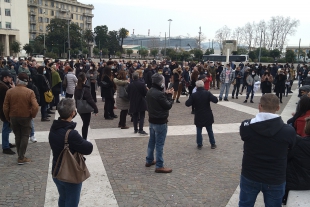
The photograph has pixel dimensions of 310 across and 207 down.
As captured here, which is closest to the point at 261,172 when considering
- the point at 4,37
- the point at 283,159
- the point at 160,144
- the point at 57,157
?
the point at 283,159

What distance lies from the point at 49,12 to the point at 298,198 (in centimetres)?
10635

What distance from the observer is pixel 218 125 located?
952cm

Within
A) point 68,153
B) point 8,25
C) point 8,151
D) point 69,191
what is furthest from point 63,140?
point 8,25

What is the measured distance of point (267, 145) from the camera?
9.77ft

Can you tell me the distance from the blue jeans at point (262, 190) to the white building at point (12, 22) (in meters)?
70.9

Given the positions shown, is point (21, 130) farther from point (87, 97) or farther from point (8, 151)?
point (87, 97)

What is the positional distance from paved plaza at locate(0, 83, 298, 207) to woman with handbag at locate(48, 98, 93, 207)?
1129 mm

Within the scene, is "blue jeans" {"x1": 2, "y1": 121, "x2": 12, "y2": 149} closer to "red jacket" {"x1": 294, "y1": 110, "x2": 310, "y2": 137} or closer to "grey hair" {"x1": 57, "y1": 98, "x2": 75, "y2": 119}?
"grey hair" {"x1": 57, "y1": 98, "x2": 75, "y2": 119}

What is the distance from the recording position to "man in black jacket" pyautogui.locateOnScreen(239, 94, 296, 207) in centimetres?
295

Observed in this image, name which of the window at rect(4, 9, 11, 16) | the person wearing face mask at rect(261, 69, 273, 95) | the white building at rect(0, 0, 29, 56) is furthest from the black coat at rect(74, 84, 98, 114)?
the window at rect(4, 9, 11, 16)

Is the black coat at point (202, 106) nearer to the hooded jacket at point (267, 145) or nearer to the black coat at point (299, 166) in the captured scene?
the black coat at point (299, 166)

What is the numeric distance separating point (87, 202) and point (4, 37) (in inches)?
2873

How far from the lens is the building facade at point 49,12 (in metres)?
93.8

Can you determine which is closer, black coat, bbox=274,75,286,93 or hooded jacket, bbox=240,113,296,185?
hooded jacket, bbox=240,113,296,185
